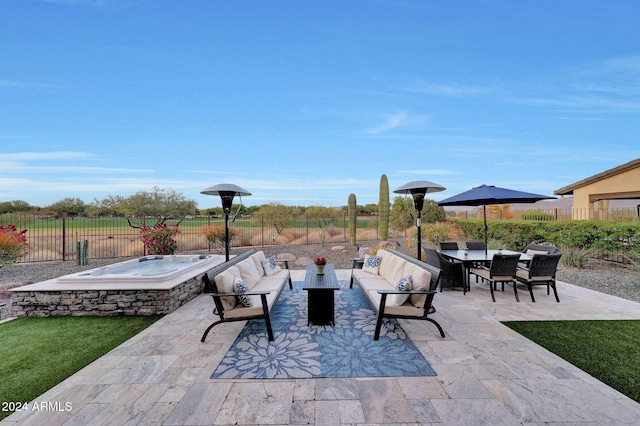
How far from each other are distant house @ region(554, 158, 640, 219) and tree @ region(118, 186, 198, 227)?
19.5 meters

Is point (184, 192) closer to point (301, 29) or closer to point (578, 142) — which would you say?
point (301, 29)

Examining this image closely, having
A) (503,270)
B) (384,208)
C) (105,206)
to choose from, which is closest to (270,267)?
(503,270)

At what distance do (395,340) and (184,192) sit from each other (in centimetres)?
Result: 1672

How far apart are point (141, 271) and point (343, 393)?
5908 millimetres

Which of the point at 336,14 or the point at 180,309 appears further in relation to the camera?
the point at 336,14

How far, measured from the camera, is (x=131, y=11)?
7.20 metres

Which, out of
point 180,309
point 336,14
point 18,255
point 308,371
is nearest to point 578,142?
point 336,14

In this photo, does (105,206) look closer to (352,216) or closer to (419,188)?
(352,216)

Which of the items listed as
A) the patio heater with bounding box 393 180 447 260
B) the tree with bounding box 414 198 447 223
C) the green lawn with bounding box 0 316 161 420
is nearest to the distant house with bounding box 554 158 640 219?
the tree with bounding box 414 198 447 223

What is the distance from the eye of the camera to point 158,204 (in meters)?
16.5

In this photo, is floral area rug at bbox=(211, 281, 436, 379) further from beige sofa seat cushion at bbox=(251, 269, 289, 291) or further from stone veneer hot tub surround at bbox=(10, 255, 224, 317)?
stone veneer hot tub surround at bbox=(10, 255, 224, 317)

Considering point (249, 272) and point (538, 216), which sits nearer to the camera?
point (249, 272)

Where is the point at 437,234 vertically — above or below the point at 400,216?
below

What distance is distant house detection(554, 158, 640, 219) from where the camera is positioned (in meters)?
10.4
